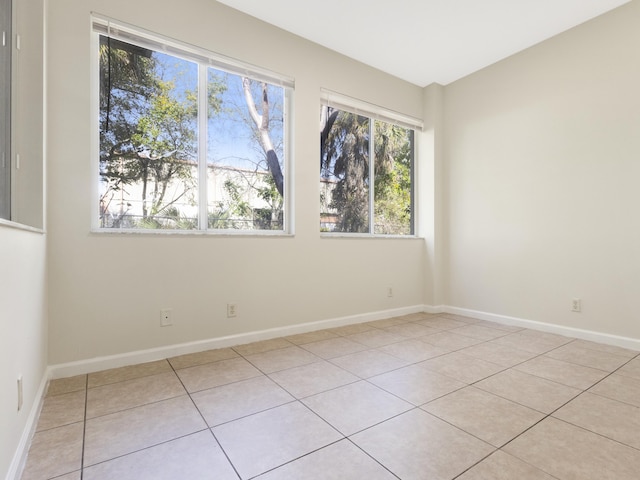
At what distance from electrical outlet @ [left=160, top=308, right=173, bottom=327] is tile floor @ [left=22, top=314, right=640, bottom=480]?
0.86ft

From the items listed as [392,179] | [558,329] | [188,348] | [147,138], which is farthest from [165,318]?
[558,329]

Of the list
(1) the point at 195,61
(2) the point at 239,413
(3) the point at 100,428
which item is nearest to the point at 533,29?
(1) the point at 195,61

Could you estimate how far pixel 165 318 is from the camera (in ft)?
7.97

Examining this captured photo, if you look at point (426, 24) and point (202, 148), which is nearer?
point (202, 148)

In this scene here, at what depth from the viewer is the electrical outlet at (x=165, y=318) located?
2.42 metres

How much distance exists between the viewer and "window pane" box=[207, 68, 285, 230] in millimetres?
2768

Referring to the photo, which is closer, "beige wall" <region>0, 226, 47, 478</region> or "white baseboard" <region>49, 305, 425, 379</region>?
"beige wall" <region>0, 226, 47, 478</region>

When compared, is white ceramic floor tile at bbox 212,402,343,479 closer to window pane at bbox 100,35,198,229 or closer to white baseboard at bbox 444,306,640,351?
window pane at bbox 100,35,198,229

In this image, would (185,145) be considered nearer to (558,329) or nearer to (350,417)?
(350,417)

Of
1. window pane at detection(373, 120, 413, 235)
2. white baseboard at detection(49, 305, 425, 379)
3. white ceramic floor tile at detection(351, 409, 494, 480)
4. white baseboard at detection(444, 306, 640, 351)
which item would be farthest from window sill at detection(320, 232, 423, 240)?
white ceramic floor tile at detection(351, 409, 494, 480)

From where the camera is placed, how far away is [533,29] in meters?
2.99

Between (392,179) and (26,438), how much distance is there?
12.3 ft

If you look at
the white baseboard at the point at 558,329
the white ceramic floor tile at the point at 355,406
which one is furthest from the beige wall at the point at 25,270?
the white baseboard at the point at 558,329

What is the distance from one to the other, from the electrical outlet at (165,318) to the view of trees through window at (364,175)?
5.29 feet
